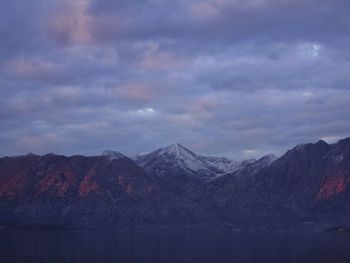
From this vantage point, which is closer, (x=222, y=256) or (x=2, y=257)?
(x=2, y=257)

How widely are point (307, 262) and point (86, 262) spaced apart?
212 ft

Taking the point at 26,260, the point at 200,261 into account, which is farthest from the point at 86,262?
the point at 200,261

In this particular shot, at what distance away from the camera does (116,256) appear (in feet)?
648

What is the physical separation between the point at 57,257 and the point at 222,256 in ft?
174

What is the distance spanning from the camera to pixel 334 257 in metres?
194

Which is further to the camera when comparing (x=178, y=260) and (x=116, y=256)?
(x=116, y=256)

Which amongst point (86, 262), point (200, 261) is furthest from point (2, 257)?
point (200, 261)

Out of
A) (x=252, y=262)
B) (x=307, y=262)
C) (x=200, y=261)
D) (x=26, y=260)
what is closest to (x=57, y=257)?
(x=26, y=260)

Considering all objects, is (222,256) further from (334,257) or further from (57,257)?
(57,257)

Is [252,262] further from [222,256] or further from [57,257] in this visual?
[57,257]

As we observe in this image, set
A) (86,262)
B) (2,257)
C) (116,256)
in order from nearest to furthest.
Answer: (86,262) < (2,257) < (116,256)

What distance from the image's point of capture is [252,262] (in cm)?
17575

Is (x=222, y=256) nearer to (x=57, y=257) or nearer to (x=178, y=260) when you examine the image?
(x=178, y=260)

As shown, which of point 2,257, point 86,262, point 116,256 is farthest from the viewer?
point 116,256
